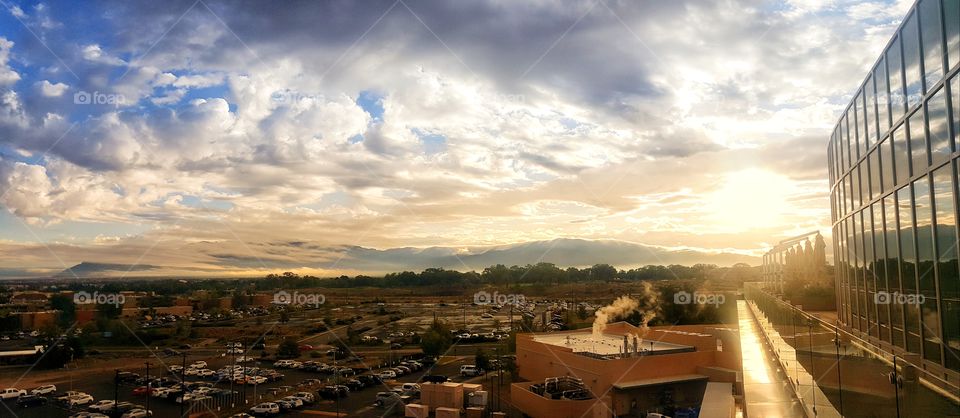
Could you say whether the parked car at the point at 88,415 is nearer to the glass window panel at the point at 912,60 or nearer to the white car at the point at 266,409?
the white car at the point at 266,409

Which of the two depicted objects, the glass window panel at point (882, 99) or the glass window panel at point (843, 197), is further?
the glass window panel at point (843, 197)

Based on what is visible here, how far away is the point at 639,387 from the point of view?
60.3 ft

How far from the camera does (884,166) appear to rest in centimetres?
1084

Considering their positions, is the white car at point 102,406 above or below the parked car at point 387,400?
below

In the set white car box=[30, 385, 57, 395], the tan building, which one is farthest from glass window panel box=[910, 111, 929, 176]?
white car box=[30, 385, 57, 395]

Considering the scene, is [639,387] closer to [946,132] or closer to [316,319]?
[946,132]

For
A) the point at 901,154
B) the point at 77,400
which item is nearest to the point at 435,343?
the point at 77,400

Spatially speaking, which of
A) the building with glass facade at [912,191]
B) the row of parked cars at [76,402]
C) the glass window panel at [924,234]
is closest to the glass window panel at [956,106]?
the building with glass facade at [912,191]

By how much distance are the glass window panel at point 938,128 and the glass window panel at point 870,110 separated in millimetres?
3812

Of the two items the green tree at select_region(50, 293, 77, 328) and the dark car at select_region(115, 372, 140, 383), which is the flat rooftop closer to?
the dark car at select_region(115, 372, 140, 383)

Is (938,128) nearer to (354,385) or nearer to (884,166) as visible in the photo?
(884,166)

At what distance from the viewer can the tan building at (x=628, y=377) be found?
59.4 ft

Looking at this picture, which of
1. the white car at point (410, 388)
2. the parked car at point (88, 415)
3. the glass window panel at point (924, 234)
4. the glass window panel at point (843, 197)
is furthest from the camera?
the white car at point (410, 388)

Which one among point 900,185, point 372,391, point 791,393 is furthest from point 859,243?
point 372,391
